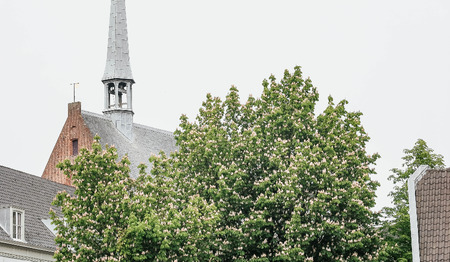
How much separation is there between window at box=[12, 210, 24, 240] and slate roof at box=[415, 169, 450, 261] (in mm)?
18447

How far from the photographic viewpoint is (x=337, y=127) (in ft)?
143

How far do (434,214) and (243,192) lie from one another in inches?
374

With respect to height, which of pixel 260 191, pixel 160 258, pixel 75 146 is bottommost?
pixel 160 258

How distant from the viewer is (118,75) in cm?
7431

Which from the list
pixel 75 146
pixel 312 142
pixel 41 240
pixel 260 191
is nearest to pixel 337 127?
pixel 312 142

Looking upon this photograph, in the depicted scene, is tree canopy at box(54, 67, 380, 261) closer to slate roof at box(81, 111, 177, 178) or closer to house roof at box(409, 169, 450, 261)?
house roof at box(409, 169, 450, 261)

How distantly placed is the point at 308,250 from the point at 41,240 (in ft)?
43.5

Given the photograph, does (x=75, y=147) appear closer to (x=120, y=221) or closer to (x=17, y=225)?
(x=17, y=225)

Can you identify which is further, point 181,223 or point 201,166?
point 201,166

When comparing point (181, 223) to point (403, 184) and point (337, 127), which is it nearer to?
point (337, 127)

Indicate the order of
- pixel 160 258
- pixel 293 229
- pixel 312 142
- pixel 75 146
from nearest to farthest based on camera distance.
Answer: pixel 160 258, pixel 293 229, pixel 312 142, pixel 75 146

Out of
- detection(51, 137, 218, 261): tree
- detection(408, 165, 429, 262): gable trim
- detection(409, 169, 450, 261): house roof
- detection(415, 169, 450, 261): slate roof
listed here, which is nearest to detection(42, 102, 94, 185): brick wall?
detection(51, 137, 218, 261): tree

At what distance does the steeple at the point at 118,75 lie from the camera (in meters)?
73.8

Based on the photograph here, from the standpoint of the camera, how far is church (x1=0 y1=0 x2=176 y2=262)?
4344cm
